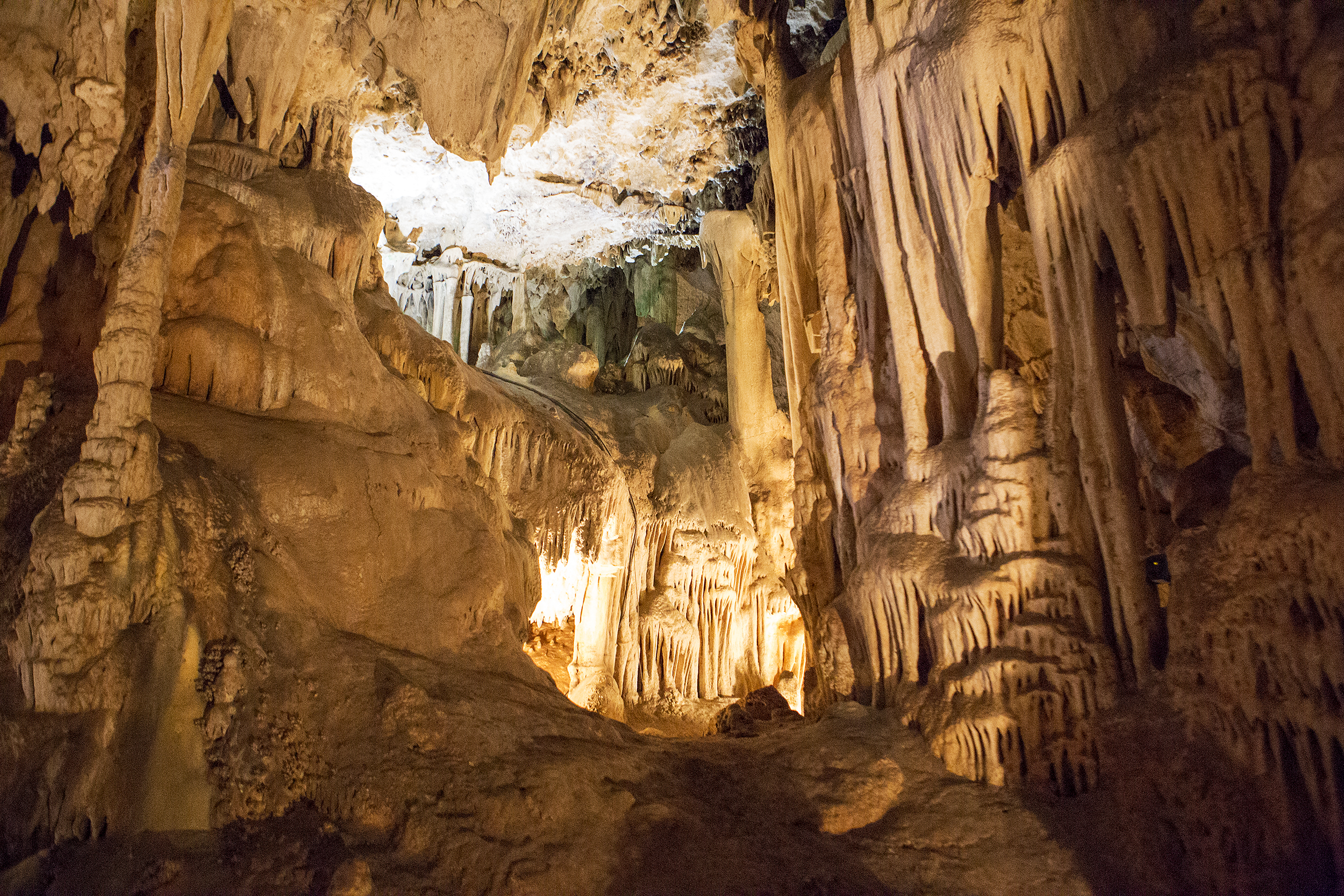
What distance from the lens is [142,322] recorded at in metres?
5.74

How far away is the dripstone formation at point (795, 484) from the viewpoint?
4770mm

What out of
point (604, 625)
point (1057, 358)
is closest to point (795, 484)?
point (1057, 358)

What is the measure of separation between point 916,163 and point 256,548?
20.4 ft

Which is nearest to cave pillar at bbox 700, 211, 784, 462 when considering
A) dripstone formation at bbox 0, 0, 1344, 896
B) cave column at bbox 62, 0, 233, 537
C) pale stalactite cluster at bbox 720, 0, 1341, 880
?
dripstone formation at bbox 0, 0, 1344, 896

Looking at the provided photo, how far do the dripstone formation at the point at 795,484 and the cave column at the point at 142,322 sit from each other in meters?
0.03

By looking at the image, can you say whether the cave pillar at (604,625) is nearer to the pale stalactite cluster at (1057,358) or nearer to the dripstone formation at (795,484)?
the dripstone formation at (795,484)

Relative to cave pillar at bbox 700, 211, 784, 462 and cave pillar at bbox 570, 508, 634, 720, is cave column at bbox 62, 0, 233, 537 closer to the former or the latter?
cave pillar at bbox 570, 508, 634, 720

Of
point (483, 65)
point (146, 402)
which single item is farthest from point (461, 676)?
point (483, 65)

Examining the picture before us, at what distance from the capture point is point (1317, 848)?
448 cm

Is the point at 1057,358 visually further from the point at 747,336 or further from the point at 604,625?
the point at 747,336

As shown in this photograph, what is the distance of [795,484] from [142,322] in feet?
20.8

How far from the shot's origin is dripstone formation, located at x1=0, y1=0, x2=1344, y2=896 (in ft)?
15.6

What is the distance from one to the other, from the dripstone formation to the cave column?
0.11 ft

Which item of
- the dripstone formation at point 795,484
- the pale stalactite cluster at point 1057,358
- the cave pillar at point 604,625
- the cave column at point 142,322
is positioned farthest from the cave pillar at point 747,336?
the cave column at point 142,322
